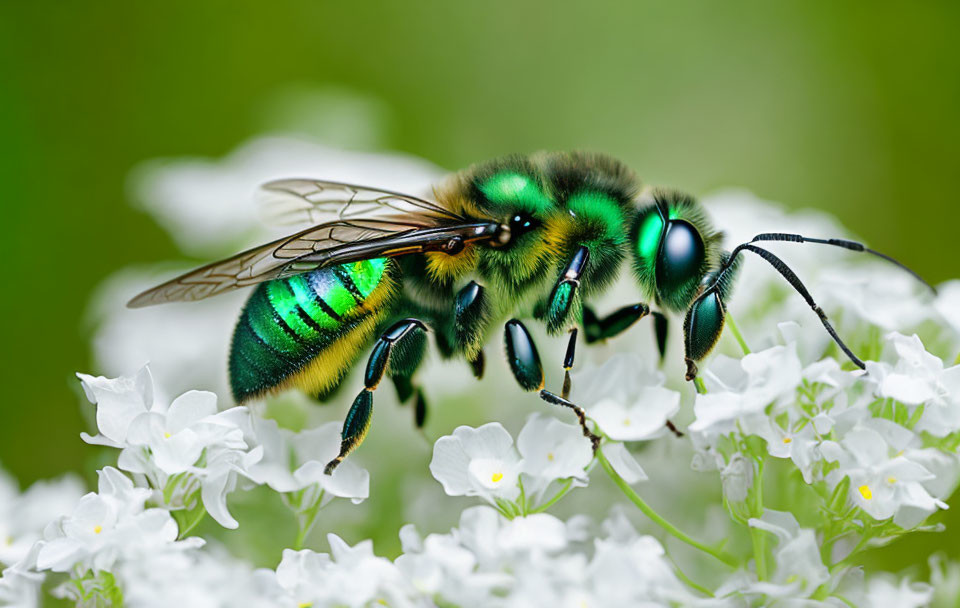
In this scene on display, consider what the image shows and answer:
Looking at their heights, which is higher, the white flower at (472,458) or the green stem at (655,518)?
the white flower at (472,458)

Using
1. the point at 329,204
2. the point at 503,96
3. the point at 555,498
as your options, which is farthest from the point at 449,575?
the point at 503,96

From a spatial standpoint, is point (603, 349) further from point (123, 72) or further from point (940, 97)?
point (123, 72)

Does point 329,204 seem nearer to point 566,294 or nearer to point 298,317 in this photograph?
point 298,317

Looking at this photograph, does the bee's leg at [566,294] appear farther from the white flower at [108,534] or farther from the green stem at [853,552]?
the white flower at [108,534]

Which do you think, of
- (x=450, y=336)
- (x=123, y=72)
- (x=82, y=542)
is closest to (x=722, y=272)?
(x=450, y=336)

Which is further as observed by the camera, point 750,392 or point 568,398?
point 568,398

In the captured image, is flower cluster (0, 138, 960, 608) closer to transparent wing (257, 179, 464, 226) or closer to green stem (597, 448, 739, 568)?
green stem (597, 448, 739, 568)

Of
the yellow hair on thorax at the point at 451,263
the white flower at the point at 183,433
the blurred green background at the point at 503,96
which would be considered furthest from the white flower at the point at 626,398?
the blurred green background at the point at 503,96
